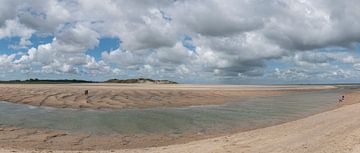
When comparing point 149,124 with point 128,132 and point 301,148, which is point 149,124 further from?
point 301,148

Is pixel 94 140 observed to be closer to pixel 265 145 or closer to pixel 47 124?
pixel 47 124

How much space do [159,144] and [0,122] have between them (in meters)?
11.4

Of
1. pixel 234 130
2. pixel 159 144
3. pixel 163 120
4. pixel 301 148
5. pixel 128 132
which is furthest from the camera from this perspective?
pixel 163 120

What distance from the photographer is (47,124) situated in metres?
21.8

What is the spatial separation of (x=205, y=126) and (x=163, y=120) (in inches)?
140

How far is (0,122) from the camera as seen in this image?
2231cm

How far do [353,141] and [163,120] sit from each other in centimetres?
1256

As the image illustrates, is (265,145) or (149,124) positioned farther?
(149,124)

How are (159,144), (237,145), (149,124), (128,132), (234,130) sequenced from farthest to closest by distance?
(149,124) < (234,130) < (128,132) < (159,144) < (237,145)

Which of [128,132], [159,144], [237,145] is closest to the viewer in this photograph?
[237,145]

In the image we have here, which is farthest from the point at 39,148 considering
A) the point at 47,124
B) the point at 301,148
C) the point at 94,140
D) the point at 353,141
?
the point at 353,141

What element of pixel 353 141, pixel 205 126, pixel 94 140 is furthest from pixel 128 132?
pixel 353 141

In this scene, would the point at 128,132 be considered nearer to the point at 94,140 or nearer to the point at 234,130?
the point at 94,140

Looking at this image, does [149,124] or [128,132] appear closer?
[128,132]
